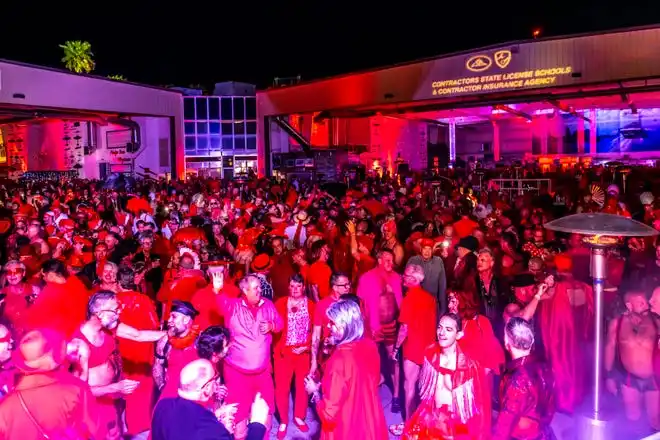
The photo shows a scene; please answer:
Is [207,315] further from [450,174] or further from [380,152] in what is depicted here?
[380,152]

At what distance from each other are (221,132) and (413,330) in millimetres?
31997

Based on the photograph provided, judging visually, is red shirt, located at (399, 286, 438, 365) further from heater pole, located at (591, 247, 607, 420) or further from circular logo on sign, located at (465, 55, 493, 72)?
→ circular logo on sign, located at (465, 55, 493, 72)

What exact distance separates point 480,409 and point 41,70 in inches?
949

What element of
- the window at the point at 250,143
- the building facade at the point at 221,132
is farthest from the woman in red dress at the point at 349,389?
the window at the point at 250,143

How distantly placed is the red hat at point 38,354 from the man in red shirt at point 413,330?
10.8 ft

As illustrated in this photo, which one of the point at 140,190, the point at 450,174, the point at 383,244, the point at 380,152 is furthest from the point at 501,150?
the point at 383,244

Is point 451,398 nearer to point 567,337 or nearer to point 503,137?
point 567,337

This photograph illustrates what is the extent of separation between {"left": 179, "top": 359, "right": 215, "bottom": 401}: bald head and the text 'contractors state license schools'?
18.9 m

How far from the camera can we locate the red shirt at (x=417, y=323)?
5855mm

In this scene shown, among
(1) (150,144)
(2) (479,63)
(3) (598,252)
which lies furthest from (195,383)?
(1) (150,144)

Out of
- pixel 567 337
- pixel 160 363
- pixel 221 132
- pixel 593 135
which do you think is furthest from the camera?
pixel 593 135

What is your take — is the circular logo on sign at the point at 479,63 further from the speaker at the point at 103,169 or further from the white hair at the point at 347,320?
the speaker at the point at 103,169

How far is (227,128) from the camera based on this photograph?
36.7 meters

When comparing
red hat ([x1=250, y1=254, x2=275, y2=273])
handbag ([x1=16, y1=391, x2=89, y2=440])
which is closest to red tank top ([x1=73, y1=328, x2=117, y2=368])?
handbag ([x1=16, y1=391, x2=89, y2=440])
